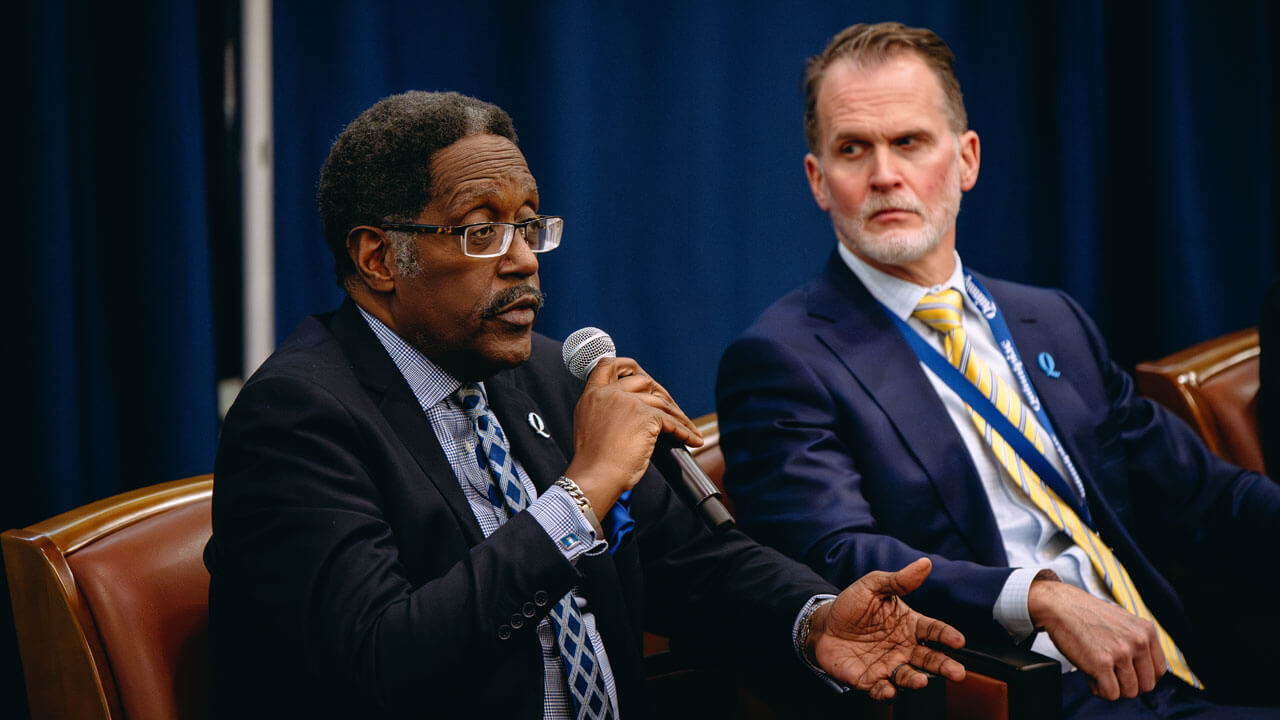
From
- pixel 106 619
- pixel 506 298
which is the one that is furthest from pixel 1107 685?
pixel 106 619

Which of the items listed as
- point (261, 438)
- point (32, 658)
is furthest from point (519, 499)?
point (32, 658)

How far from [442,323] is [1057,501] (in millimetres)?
1225

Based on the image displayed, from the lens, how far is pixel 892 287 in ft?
6.93

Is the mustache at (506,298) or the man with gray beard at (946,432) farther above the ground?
the mustache at (506,298)

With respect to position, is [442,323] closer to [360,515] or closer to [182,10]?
[360,515]

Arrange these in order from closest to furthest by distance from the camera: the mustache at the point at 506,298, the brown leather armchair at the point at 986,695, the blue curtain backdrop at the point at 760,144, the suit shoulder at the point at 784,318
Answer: the brown leather armchair at the point at 986,695
the mustache at the point at 506,298
the suit shoulder at the point at 784,318
the blue curtain backdrop at the point at 760,144

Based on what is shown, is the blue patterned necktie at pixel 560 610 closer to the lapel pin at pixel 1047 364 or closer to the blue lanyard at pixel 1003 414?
the blue lanyard at pixel 1003 414

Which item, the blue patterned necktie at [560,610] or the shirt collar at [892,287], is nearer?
the blue patterned necktie at [560,610]

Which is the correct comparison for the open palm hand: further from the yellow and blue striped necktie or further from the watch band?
the yellow and blue striped necktie

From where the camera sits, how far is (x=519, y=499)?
5.07ft

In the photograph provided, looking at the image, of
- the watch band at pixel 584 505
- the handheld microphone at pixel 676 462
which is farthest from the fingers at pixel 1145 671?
the watch band at pixel 584 505

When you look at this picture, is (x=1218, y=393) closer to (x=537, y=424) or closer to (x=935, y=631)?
(x=935, y=631)

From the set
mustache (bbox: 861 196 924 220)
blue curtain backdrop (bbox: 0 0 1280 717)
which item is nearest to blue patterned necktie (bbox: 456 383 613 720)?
blue curtain backdrop (bbox: 0 0 1280 717)

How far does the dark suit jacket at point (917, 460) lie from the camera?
1821mm
